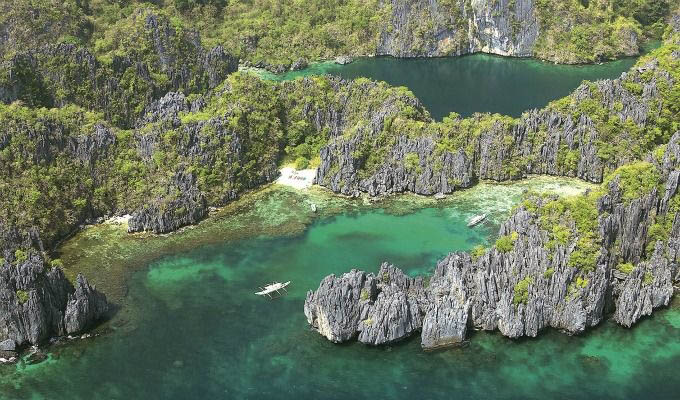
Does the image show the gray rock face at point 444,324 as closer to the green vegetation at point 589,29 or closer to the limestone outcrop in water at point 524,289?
the limestone outcrop in water at point 524,289

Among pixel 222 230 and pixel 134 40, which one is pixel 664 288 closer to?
pixel 222 230

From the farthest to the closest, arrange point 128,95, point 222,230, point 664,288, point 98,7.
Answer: point 98,7, point 128,95, point 222,230, point 664,288

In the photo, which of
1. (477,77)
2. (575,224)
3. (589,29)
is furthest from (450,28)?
(575,224)

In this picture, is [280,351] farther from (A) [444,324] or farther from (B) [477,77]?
(B) [477,77]

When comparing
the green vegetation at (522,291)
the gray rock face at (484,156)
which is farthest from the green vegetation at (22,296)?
the green vegetation at (522,291)

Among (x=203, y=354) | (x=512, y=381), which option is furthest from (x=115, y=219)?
(x=512, y=381)

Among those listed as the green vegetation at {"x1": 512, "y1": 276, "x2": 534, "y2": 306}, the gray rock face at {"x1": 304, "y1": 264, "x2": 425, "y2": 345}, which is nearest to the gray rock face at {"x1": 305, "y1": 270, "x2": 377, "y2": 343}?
the gray rock face at {"x1": 304, "y1": 264, "x2": 425, "y2": 345}

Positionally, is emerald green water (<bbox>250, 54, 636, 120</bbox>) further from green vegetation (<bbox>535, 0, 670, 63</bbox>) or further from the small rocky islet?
the small rocky islet
